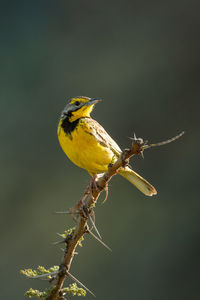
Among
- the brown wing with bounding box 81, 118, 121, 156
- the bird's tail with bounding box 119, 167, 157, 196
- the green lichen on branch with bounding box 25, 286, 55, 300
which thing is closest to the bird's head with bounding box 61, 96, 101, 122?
the brown wing with bounding box 81, 118, 121, 156

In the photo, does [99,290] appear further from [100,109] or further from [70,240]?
[70,240]

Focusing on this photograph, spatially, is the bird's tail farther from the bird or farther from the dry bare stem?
the dry bare stem

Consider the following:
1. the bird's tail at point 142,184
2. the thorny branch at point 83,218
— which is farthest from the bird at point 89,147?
the thorny branch at point 83,218

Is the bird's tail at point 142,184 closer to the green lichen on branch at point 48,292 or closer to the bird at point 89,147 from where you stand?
the bird at point 89,147

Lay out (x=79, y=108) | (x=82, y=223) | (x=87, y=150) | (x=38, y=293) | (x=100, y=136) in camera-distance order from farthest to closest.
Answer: (x=79, y=108)
(x=100, y=136)
(x=87, y=150)
(x=82, y=223)
(x=38, y=293)

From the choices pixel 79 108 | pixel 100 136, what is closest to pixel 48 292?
pixel 100 136

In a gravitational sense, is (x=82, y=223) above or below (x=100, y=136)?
below

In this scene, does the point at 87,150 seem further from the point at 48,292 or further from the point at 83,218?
the point at 48,292

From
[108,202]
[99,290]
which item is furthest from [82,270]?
[108,202]

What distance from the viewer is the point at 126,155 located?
2.27 metres

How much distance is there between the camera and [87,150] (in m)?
3.72

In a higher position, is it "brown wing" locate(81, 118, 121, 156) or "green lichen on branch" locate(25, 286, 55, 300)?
"brown wing" locate(81, 118, 121, 156)

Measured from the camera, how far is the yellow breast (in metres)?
3.71

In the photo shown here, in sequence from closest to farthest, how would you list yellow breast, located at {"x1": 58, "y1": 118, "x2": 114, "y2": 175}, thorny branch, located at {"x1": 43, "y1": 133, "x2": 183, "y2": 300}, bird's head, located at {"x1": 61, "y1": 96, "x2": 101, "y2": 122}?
thorny branch, located at {"x1": 43, "y1": 133, "x2": 183, "y2": 300}
yellow breast, located at {"x1": 58, "y1": 118, "x2": 114, "y2": 175}
bird's head, located at {"x1": 61, "y1": 96, "x2": 101, "y2": 122}
